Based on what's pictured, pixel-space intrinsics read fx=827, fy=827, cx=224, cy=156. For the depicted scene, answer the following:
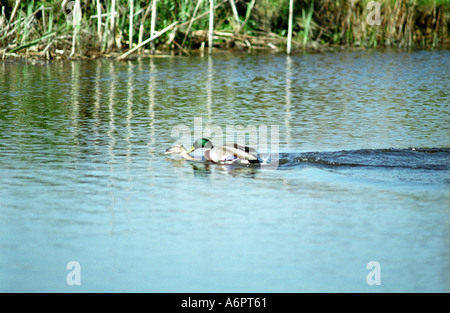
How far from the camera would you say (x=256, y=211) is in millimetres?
7535

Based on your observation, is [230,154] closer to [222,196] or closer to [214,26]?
[222,196]

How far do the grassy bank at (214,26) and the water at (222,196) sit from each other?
590 centimetres

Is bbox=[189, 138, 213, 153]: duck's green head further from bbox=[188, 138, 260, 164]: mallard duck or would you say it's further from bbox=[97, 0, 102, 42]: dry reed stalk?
bbox=[97, 0, 102, 42]: dry reed stalk

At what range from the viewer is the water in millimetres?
5996

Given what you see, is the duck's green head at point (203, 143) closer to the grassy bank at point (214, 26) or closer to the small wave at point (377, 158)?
the small wave at point (377, 158)

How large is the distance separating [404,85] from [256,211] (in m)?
11.2

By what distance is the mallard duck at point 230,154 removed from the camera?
941 cm

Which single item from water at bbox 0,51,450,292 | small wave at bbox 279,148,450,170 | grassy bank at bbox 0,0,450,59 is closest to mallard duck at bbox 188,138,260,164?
water at bbox 0,51,450,292

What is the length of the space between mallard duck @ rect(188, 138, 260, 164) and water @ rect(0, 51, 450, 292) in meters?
0.15

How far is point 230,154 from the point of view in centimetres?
949

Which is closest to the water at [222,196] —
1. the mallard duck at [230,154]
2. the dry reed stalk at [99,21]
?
the mallard duck at [230,154]
